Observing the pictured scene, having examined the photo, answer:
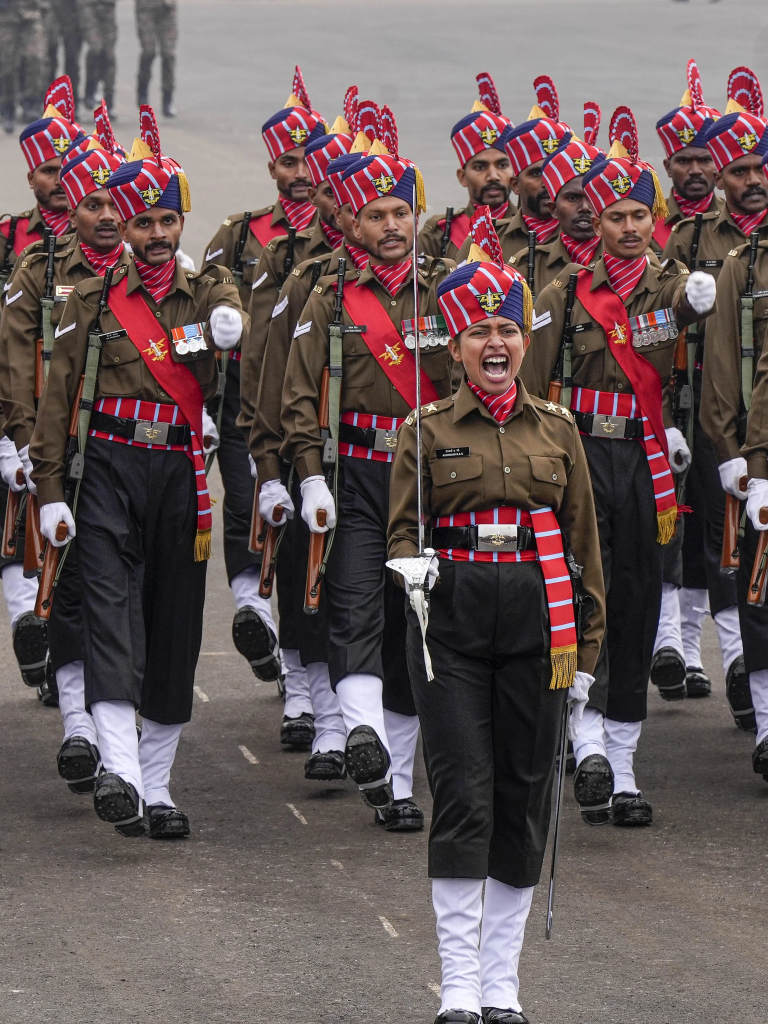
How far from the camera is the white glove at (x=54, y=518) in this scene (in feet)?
23.6

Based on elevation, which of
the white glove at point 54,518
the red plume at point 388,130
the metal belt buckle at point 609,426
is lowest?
the white glove at point 54,518

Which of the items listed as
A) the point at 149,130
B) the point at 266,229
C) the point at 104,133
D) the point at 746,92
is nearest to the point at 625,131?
the point at 746,92

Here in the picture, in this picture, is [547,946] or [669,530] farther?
[669,530]

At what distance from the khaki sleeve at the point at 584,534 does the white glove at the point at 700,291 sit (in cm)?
146

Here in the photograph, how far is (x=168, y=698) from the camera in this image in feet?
24.5

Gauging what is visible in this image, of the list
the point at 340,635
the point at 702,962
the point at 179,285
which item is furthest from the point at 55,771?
the point at 702,962

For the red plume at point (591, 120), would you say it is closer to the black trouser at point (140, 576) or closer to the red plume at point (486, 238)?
the black trouser at point (140, 576)

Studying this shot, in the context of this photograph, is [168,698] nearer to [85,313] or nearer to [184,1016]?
[85,313]

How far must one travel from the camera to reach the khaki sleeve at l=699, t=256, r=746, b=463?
7.89 meters

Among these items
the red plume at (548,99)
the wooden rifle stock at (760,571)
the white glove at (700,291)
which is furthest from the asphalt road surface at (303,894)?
the red plume at (548,99)

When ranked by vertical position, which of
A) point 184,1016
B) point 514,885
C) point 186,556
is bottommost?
point 184,1016

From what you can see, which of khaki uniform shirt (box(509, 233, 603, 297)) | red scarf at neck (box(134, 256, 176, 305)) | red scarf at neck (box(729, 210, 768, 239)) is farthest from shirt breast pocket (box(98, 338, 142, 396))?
red scarf at neck (box(729, 210, 768, 239))

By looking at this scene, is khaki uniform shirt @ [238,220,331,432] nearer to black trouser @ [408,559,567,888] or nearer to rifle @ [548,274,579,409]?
rifle @ [548,274,579,409]

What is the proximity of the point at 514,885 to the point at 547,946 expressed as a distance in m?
0.68
